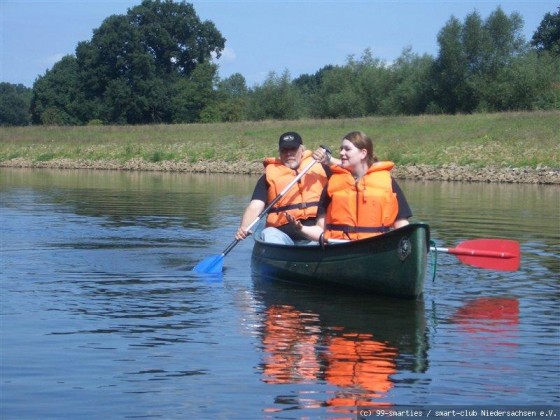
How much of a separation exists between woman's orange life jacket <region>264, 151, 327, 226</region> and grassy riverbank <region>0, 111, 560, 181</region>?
2125 centimetres

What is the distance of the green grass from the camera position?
3266 centimetres

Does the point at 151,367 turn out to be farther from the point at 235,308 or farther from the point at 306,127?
the point at 306,127

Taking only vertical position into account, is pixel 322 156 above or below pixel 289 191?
above

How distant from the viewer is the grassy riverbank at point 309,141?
32.6 metres

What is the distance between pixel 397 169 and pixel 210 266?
903 inches

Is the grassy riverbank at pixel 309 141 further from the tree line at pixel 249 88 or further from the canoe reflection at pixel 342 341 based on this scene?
the canoe reflection at pixel 342 341

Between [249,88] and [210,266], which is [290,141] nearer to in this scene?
[210,266]

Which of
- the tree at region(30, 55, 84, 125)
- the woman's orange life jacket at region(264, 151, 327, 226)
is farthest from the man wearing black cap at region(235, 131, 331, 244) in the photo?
the tree at region(30, 55, 84, 125)

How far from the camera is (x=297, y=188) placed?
9570mm

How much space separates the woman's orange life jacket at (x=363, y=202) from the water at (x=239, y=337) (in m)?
0.60

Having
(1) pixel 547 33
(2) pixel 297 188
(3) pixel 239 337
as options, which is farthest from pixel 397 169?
(1) pixel 547 33

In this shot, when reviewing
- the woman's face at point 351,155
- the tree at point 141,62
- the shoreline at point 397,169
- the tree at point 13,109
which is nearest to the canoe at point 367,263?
the woman's face at point 351,155

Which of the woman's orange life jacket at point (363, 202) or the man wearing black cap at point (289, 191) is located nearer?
the woman's orange life jacket at point (363, 202)

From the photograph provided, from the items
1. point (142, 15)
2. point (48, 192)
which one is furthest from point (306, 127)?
point (142, 15)
